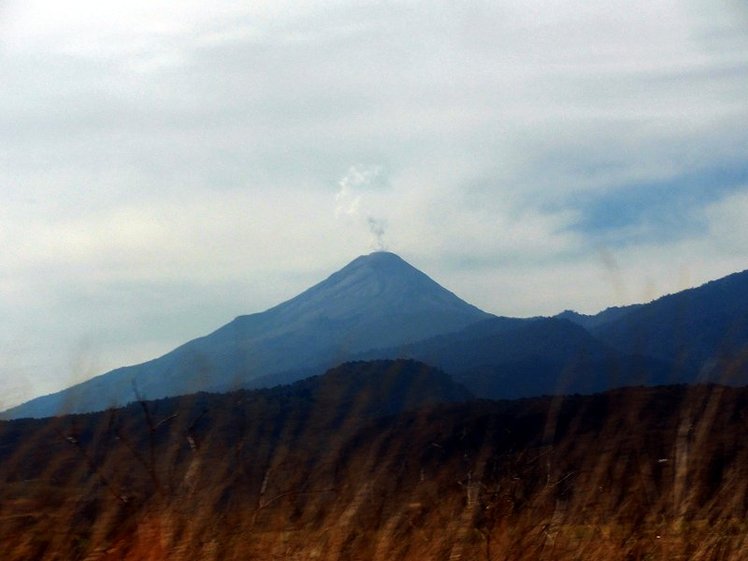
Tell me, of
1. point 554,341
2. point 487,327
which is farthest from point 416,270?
point 554,341

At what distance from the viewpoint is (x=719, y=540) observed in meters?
4.69

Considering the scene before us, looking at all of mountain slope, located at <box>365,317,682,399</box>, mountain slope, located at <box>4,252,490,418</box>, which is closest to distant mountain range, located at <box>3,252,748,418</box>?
mountain slope, located at <box>365,317,682,399</box>

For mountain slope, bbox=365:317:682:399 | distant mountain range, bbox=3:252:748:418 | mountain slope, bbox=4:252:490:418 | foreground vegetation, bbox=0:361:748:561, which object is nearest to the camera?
foreground vegetation, bbox=0:361:748:561

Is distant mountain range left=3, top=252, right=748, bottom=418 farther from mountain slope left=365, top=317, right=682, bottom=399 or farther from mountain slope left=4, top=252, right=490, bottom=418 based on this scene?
mountain slope left=4, top=252, right=490, bottom=418

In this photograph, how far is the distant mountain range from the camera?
4.10 metres

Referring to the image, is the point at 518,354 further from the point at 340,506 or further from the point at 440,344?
the point at 340,506

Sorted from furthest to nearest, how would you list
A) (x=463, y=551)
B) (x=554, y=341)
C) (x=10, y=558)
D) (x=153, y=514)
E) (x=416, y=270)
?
(x=416, y=270) → (x=554, y=341) → (x=463, y=551) → (x=153, y=514) → (x=10, y=558)

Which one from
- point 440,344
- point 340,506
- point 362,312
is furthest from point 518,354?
point 340,506

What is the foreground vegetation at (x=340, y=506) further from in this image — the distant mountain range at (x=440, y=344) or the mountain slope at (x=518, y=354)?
the mountain slope at (x=518, y=354)

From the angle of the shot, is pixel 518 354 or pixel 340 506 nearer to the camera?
pixel 340 506

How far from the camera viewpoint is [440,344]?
92562mm

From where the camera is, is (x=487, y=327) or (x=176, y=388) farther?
(x=487, y=327)

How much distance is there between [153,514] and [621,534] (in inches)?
85.0

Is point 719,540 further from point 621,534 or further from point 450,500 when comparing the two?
point 450,500
